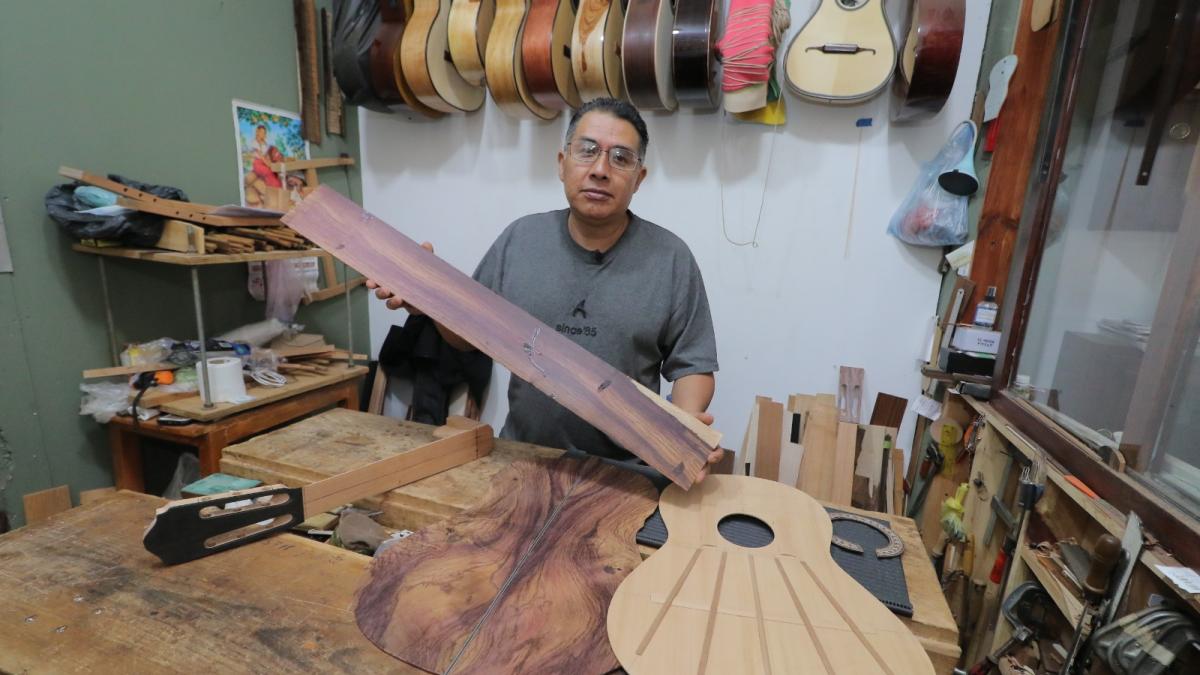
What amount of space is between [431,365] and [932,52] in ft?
8.71

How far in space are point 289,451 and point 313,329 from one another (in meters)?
1.89

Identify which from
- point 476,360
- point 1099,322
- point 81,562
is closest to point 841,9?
point 1099,322

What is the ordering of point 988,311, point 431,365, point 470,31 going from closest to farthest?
point 988,311, point 470,31, point 431,365

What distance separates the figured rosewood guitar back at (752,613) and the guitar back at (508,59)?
2.06 meters

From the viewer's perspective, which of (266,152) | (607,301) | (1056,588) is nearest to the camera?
(1056,588)

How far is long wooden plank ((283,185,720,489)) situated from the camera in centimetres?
102

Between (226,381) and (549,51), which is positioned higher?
(549,51)

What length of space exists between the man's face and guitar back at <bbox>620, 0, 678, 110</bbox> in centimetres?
91

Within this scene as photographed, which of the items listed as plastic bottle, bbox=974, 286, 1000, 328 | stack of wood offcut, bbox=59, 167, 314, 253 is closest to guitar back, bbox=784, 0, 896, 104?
plastic bottle, bbox=974, 286, 1000, 328

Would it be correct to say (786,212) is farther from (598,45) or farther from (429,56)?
(429,56)

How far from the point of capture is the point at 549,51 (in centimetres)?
221

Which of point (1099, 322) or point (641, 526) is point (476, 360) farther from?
point (1099, 322)

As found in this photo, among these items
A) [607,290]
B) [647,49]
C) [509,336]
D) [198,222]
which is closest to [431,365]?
[198,222]

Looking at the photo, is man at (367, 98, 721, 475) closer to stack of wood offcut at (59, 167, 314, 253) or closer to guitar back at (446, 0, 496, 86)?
stack of wood offcut at (59, 167, 314, 253)
